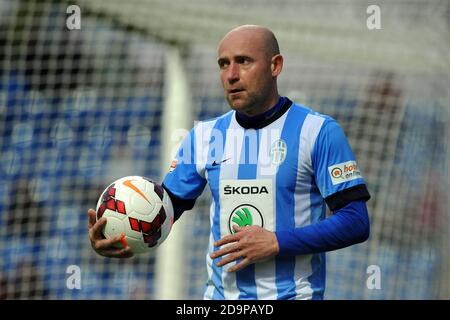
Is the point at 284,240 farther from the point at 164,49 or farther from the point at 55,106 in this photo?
the point at 55,106

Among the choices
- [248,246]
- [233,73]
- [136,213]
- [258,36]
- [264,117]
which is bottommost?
[248,246]

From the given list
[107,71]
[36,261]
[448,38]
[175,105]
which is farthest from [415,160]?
[36,261]

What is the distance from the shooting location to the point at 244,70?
311 cm

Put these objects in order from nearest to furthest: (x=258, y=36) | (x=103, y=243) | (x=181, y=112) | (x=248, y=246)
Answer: (x=248, y=246)
(x=103, y=243)
(x=258, y=36)
(x=181, y=112)

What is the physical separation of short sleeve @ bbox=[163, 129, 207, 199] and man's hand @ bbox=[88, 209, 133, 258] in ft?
1.13

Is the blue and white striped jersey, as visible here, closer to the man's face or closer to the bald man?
the bald man

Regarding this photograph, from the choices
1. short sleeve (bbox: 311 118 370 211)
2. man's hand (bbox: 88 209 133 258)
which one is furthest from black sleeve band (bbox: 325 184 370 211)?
man's hand (bbox: 88 209 133 258)

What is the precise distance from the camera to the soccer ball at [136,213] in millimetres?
3064

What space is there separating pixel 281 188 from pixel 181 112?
2459mm

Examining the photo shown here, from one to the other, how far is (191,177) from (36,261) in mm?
3422

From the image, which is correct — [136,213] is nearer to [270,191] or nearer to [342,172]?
[270,191]

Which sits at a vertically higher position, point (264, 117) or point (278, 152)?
point (264, 117)

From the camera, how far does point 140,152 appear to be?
6.42 m

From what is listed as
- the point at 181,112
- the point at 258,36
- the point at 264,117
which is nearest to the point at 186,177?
the point at 264,117
